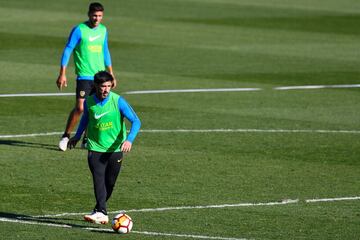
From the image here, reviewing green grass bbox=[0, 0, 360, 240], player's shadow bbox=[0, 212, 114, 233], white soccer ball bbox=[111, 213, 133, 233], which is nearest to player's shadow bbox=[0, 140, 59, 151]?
green grass bbox=[0, 0, 360, 240]

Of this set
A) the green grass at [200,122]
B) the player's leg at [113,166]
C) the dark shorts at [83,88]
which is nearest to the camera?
the player's leg at [113,166]

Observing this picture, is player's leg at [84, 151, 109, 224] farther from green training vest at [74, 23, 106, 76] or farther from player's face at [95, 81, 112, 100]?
green training vest at [74, 23, 106, 76]

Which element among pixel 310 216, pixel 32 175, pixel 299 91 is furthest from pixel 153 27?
pixel 310 216

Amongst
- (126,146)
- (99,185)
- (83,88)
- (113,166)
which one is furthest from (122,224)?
(83,88)

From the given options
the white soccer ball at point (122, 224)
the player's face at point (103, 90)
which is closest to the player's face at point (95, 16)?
the player's face at point (103, 90)

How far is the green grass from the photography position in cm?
1509

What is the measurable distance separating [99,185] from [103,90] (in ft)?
3.71

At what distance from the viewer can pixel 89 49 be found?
2058cm

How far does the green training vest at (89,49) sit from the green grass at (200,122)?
1.41 meters

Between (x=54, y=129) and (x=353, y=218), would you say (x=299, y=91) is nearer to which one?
(x=54, y=129)

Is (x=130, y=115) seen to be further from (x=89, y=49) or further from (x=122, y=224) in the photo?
(x=89, y=49)

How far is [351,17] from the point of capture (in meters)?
44.4

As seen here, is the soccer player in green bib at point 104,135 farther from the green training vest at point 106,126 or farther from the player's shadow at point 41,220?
the player's shadow at point 41,220

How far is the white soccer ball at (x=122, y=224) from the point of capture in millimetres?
13805
